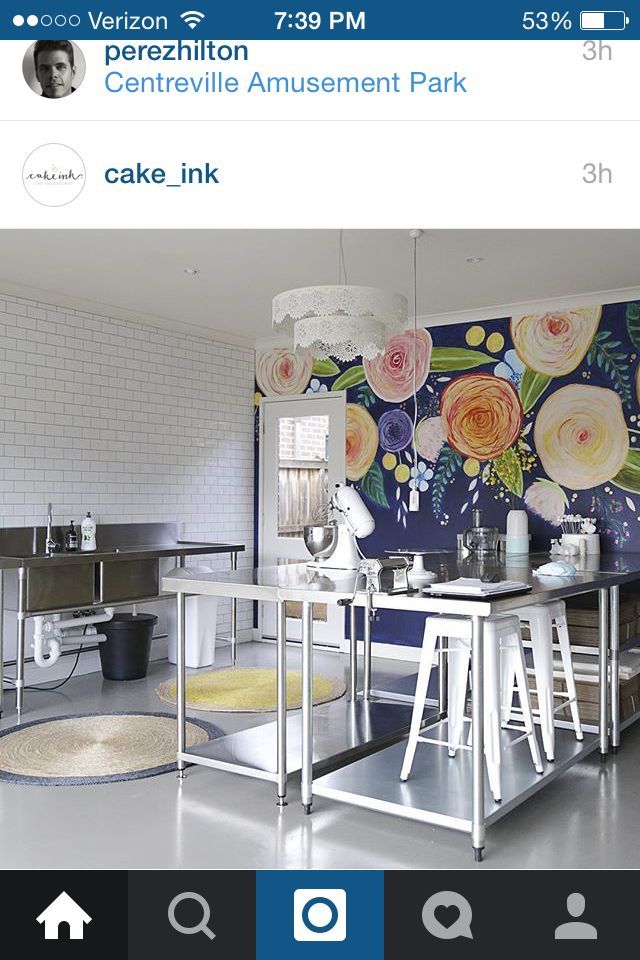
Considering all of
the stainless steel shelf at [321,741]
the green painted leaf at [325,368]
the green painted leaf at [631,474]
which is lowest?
the stainless steel shelf at [321,741]

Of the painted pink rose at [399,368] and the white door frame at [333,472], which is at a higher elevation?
the painted pink rose at [399,368]

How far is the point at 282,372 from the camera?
7.48 m

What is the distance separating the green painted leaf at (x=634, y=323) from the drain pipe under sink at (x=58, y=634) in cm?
391

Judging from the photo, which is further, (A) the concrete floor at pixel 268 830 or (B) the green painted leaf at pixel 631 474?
(B) the green painted leaf at pixel 631 474

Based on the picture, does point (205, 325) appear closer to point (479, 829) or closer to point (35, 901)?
point (479, 829)

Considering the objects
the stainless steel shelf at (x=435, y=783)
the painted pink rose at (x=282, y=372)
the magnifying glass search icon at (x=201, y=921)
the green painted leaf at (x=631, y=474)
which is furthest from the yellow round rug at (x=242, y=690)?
the magnifying glass search icon at (x=201, y=921)

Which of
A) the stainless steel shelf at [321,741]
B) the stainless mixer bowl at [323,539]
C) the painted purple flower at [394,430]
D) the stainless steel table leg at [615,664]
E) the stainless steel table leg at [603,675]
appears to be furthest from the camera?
the painted purple flower at [394,430]

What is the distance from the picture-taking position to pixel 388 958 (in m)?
1.79

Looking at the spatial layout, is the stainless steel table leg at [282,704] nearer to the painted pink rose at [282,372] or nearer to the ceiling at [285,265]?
the ceiling at [285,265]

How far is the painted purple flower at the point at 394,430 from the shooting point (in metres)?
6.69

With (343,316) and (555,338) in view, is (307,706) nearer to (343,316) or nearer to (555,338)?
(343,316)

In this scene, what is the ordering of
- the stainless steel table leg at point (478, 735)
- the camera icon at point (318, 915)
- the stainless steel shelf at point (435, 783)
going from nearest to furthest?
the camera icon at point (318, 915) → the stainless steel table leg at point (478, 735) → the stainless steel shelf at point (435, 783)

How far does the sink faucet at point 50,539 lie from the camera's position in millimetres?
5656

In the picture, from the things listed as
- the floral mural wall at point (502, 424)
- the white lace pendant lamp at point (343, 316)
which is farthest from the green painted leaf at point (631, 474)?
the white lace pendant lamp at point (343, 316)
